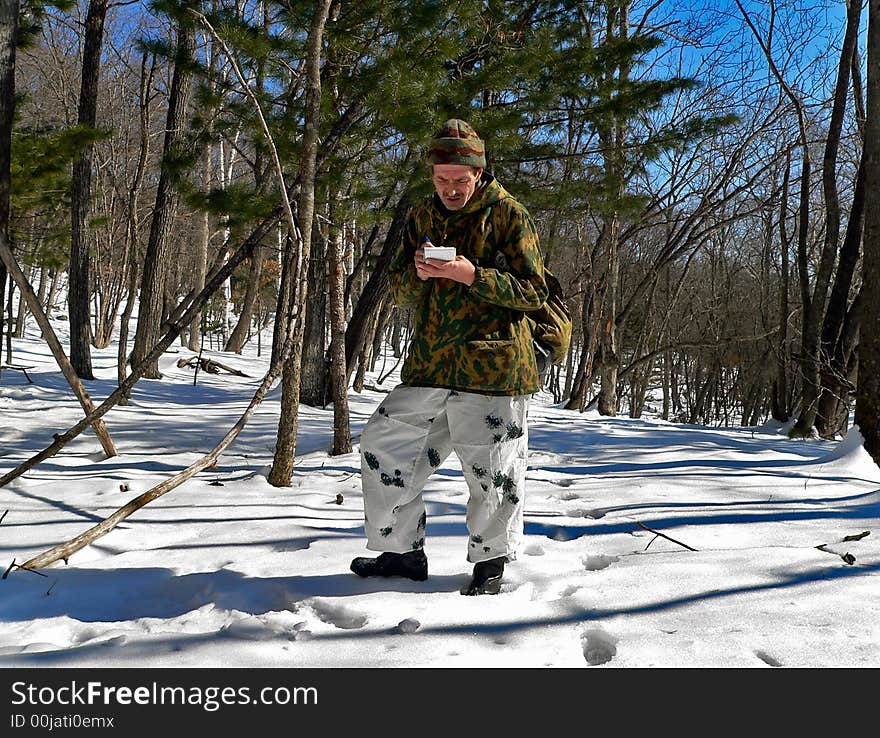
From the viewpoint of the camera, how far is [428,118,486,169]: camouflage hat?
6.59 feet

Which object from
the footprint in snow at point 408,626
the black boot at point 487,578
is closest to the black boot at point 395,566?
the black boot at point 487,578

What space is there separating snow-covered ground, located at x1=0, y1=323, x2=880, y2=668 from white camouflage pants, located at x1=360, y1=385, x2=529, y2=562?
211mm

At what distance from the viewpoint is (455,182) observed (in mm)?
2064

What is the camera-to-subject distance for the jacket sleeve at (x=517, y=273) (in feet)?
6.39

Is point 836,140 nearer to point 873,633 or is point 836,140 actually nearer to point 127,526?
point 873,633

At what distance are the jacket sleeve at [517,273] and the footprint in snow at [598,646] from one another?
955 millimetres

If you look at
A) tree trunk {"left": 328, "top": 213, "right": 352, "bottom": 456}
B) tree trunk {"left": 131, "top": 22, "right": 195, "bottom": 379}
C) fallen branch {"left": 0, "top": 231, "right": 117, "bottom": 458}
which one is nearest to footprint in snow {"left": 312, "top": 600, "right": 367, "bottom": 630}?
fallen branch {"left": 0, "top": 231, "right": 117, "bottom": 458}

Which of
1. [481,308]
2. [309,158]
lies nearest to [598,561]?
[481,308]

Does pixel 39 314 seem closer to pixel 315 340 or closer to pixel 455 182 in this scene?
Answer: pixel 455 182

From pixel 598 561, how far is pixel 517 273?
1.21 m

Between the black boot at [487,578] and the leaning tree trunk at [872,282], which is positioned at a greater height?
the leaning tree trunk at [872,282]

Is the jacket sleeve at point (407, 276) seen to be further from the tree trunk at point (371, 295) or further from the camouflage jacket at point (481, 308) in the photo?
the tree trunk at point (371, 295)

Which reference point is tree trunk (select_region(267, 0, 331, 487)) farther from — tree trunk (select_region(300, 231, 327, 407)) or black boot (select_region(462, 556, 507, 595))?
tree trunk (select_region(300, 231, 327, 407))

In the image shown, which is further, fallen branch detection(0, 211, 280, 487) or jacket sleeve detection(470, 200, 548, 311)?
fallen branch detection(0, 211, 280, 487)
